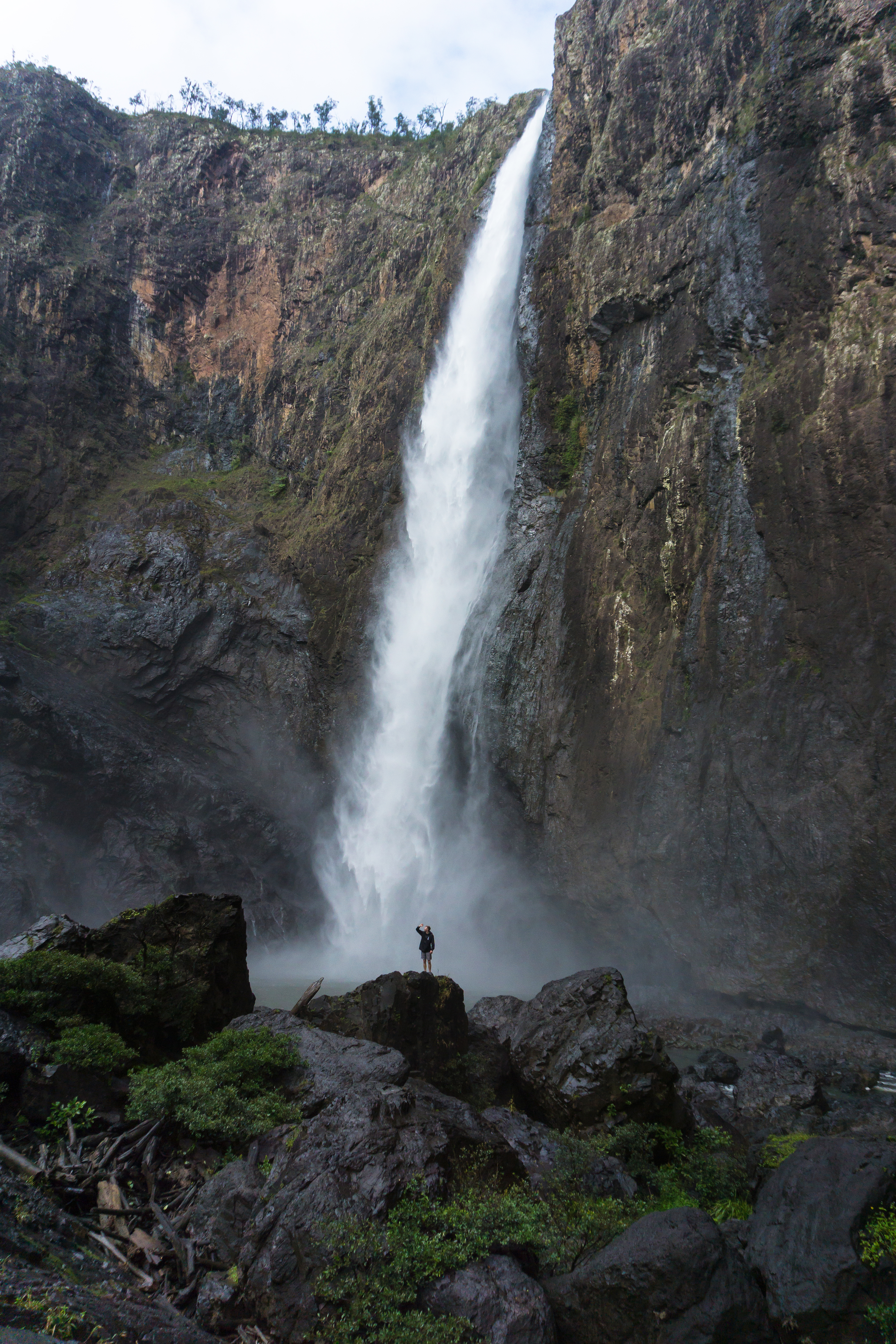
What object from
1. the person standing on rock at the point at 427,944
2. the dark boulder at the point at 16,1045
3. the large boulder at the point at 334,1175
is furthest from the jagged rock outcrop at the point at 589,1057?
the dark boulder at the point at 16,1045

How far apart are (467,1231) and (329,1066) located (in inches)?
124

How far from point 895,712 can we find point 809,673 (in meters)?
1.82

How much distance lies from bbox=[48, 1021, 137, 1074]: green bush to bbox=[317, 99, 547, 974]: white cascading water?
1392 centimetres

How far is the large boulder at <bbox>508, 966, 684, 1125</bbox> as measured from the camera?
9062mm

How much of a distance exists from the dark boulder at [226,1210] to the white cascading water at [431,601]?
49.8ft

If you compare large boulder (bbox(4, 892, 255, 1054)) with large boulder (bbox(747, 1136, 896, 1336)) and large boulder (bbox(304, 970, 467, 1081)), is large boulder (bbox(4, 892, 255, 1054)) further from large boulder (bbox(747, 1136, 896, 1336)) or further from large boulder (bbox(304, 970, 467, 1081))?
large boulder (bbox(747, 1136, 896, 1336))

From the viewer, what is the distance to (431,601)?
2492 centimetres

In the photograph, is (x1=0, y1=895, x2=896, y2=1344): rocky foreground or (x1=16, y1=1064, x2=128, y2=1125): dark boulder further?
(x1=16, y1=1064, x2=128, y2=1125): dark boulder

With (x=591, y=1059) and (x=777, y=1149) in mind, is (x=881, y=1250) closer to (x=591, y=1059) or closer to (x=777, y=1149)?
(x=777, y=1149)

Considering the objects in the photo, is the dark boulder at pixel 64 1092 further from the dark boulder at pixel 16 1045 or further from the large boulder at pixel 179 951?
the large boulder at pixel 179 951

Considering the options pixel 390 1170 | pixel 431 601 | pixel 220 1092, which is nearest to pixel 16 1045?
pixel 220 1092

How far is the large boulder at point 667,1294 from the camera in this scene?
4.42 m

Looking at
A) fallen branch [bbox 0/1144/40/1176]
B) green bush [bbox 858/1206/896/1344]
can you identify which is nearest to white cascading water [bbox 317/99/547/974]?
fallen branch [bbox 0/1144/40/1176]

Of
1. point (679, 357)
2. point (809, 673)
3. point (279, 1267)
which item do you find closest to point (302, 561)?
point (679, 357)
